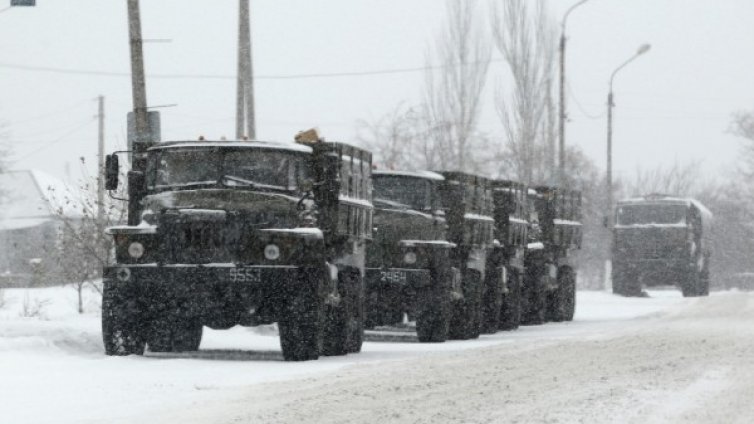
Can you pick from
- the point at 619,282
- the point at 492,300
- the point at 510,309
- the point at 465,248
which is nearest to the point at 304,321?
the point at 465,248

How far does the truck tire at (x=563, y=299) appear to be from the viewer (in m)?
33.7

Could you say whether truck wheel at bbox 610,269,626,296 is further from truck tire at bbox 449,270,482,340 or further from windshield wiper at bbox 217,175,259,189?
windshield wiper at bbox 217,175,259,189

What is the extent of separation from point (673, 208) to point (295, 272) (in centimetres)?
3486

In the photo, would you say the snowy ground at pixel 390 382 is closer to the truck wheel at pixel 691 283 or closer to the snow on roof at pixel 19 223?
the truck wheel at pixel 691 283

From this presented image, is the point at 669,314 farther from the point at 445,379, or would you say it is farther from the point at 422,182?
the point at 445,379

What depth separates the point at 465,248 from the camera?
24750mm

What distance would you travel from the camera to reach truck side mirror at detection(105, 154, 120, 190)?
1833 cm

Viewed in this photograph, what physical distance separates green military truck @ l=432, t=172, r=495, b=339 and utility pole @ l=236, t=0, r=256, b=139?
446cm

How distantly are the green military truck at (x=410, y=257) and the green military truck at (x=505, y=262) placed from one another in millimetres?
3546

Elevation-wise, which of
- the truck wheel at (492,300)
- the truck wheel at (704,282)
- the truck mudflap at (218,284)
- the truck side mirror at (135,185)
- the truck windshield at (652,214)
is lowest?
the truck wheel at (704,282)

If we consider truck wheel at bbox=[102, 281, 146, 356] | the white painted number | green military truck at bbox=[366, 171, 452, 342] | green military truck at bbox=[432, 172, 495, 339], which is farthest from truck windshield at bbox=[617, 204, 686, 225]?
the white painted number

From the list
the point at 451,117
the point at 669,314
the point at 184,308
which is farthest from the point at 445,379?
the point at 451,117

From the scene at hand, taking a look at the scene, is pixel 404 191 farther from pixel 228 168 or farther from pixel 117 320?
pixel 117 320

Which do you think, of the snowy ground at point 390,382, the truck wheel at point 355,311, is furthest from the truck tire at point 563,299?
the truck wheel at point 355,311
